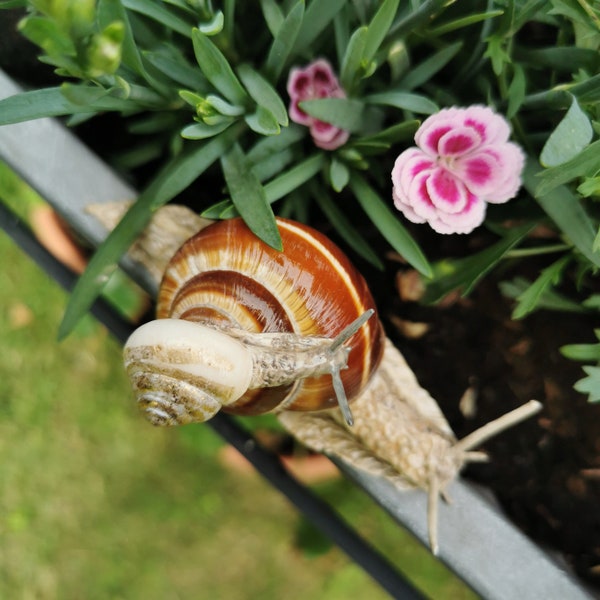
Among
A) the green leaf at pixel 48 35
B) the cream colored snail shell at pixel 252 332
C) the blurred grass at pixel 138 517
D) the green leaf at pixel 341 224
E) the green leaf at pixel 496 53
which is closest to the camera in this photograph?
the green leaf at pixel 48 35

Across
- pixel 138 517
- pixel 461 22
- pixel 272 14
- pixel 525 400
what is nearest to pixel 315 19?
pixel 272 14

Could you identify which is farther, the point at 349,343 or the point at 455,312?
the point at 455,312

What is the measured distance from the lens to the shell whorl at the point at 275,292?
679 millimetres

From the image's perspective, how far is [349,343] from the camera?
71cm

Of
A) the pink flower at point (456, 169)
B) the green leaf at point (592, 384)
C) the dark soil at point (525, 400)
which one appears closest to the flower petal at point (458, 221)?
the pink flower at point (456, 169)

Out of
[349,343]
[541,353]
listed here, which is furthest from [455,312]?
[349,343]

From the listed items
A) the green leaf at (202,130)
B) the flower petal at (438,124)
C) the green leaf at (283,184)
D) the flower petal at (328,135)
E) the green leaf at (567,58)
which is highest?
the green leaf at (567,58)

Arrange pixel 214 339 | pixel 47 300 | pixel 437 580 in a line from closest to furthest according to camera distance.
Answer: pixel 214 339
pixel 437 580
pixel 47 300

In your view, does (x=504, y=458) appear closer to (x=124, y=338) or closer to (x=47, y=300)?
(x=124, y=338)

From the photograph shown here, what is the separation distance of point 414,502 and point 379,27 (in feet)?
1.70

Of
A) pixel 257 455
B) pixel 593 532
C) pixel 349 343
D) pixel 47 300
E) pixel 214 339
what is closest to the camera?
pixel 214 339

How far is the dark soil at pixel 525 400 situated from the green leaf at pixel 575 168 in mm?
329

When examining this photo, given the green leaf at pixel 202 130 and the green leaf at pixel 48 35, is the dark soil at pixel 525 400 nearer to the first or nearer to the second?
the green leaf at pixel 202 130

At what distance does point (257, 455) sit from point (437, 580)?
1.55 ft
